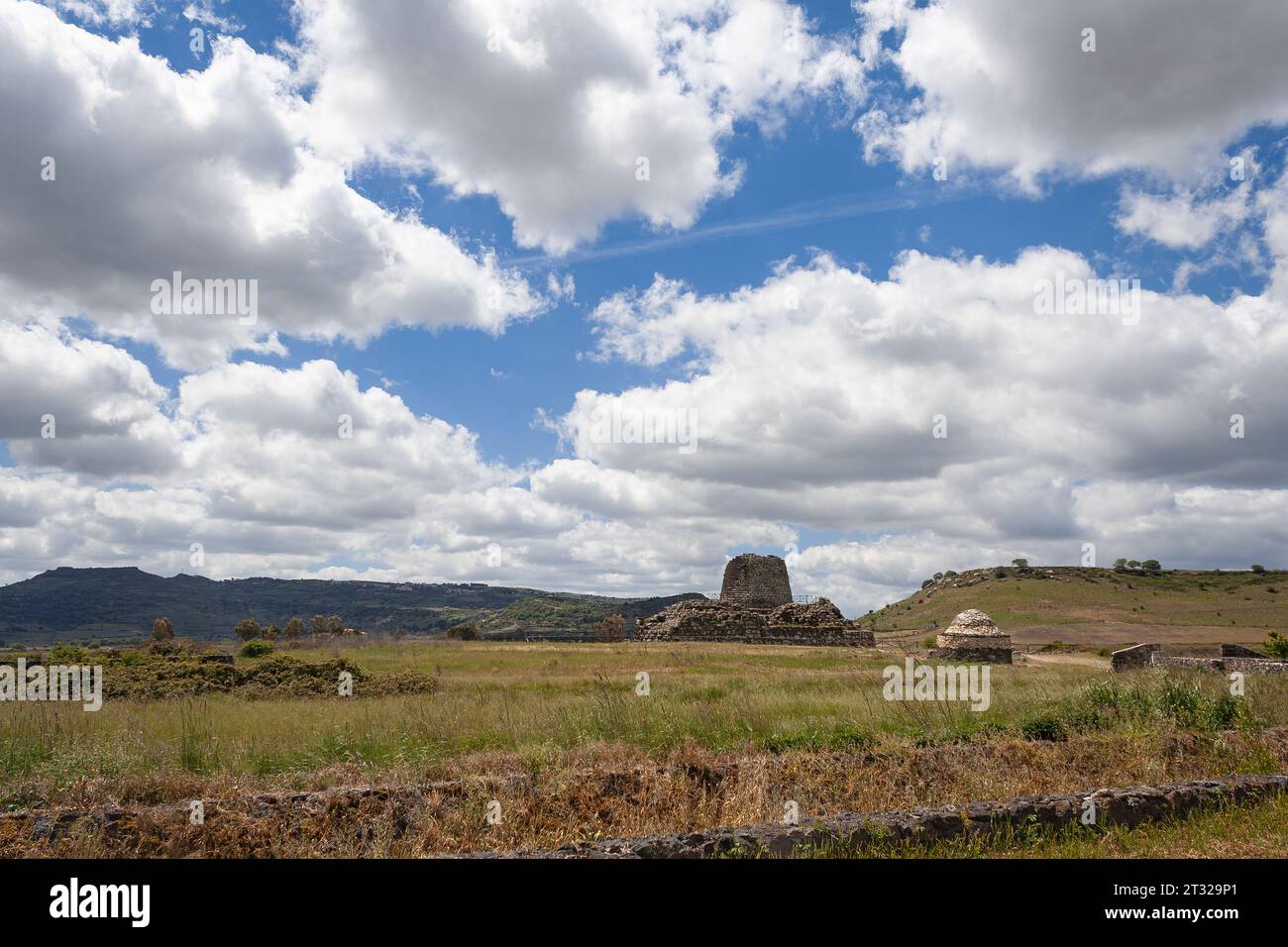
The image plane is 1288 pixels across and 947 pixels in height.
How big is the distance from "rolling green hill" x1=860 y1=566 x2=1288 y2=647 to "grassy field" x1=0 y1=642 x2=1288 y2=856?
4366cm

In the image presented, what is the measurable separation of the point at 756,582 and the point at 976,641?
25.8 meters

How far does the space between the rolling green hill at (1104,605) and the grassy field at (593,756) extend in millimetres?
43656

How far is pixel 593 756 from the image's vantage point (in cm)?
937

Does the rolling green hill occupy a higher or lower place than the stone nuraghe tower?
lower

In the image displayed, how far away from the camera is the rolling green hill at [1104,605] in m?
59.1

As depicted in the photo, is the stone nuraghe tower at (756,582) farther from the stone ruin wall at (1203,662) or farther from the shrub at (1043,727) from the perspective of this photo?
the shrub at (1043,727)

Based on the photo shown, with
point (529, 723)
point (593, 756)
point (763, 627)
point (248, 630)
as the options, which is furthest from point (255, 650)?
point (763, 627)

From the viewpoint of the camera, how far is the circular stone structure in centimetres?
3278

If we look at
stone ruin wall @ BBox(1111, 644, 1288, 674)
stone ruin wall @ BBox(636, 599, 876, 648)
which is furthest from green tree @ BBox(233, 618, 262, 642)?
stone ruin wall @ BBox(1111, 644, 1288, 674)

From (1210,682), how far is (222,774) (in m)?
19.2

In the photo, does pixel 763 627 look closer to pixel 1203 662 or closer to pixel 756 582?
pixel 756 582

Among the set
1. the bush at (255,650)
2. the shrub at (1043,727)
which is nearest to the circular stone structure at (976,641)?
the shrub at (1043,727)

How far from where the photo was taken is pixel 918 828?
665cm

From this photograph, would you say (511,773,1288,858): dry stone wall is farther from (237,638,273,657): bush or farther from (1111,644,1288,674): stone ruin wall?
(237,638,273,657): bush
